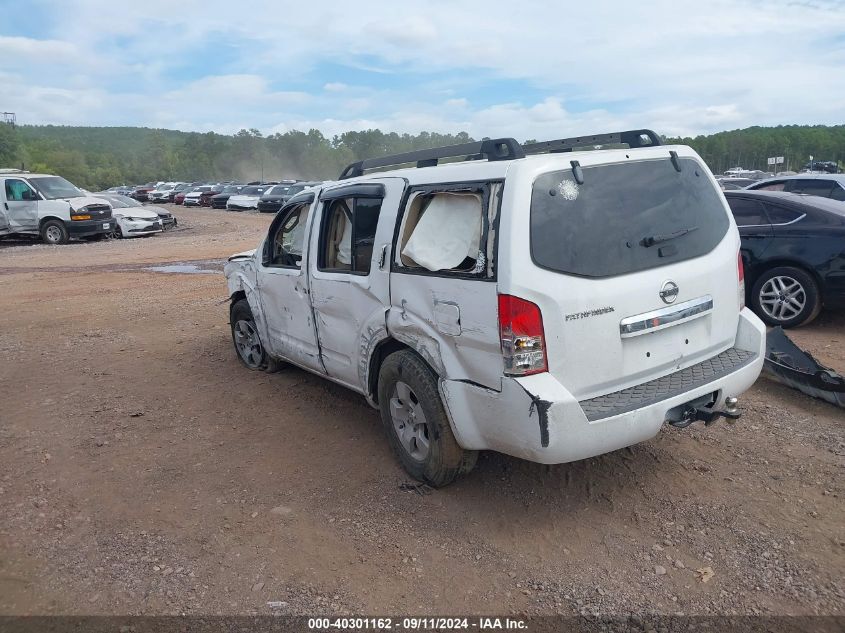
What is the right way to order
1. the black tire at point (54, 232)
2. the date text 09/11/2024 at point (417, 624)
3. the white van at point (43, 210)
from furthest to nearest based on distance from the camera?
the black tire at point (54, 232), the white van at point (43, 210), the date text 09/11/2024 at point (417, 624)

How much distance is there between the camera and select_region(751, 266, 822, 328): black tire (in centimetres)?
683

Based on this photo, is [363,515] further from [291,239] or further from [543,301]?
[291,239]

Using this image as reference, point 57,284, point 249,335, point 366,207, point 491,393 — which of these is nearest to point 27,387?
point 249,335

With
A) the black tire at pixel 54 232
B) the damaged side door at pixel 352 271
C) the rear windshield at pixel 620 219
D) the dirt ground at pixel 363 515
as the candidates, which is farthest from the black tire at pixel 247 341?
the black tire at pixel 54 232

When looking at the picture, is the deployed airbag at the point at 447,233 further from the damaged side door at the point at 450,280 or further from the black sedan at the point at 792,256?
the black sedan at the point at 792,256

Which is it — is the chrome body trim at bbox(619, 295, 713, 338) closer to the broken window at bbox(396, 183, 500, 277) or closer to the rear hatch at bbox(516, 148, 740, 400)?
the rear hatch at bbox(516, 148, 740, 400)

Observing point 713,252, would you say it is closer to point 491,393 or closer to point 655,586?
point 491,393

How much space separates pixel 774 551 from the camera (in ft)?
10.5

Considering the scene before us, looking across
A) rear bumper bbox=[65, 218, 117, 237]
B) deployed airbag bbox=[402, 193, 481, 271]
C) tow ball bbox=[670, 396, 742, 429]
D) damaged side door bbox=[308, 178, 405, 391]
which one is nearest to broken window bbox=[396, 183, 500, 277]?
deployed airbag bbox=[402, 193, 481, 271]

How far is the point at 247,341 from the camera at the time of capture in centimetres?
633

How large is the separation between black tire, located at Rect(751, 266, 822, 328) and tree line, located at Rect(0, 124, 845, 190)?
2990 inches

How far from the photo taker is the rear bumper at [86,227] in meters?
19.5

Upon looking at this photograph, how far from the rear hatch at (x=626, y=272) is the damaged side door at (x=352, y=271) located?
43.4 inches

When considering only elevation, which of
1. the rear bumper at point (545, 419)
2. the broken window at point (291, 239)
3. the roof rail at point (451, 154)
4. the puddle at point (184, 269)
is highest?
the roof rail at point (451, 154)
